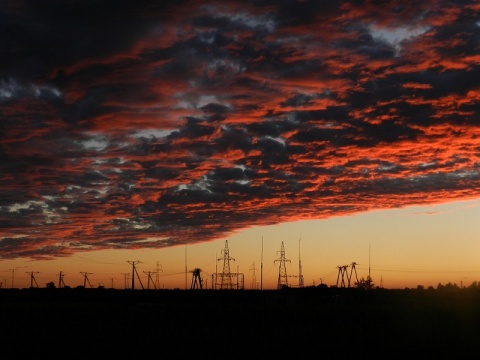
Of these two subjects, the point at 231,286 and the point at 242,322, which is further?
the point at 231,286

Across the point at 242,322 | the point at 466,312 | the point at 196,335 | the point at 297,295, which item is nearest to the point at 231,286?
the point at 297,295

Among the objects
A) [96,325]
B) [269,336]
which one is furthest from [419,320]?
[96,325]

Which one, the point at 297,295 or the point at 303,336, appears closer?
the point at 303,336

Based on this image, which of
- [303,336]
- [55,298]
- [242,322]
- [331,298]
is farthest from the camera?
[55,298]

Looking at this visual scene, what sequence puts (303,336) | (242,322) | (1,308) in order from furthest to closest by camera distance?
(1,308), (242,322), (303,336)

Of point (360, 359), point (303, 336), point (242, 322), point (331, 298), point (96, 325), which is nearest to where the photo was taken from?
point (360, 359)

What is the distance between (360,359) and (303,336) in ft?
43.4

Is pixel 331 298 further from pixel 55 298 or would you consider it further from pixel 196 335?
pixel 196 335

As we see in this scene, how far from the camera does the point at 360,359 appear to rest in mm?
49219

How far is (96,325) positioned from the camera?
242ft

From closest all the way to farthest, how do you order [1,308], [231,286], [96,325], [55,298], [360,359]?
1. [360,359]
2. [96,325]
3. [1,308]
4. [55,298]
5. [231,286]

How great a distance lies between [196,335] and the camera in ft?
207

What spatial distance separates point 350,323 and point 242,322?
40.9ft

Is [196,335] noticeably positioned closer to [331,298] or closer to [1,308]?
[1,308]
